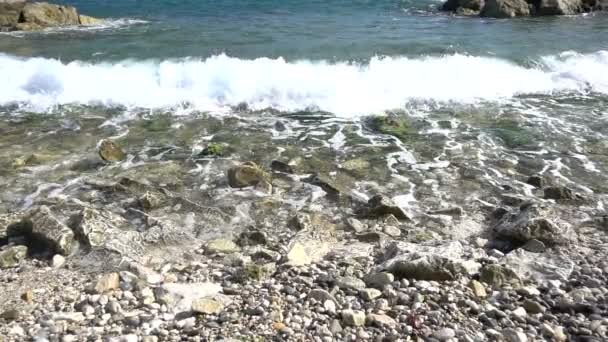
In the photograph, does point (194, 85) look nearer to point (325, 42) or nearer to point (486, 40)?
point (325, 42)

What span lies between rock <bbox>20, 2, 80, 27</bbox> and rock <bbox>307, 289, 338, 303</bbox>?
92.0ft

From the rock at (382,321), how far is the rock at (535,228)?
272 cm

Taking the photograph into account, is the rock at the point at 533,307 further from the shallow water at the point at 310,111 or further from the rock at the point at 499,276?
the shallow water at the point at 310,111

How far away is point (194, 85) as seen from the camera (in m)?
15.5

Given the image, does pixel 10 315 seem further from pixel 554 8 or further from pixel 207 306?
pixel 554 8

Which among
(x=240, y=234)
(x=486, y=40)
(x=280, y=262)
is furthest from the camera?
(x=486, y=40)

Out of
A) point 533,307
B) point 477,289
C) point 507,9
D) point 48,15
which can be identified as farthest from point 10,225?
point 507,9

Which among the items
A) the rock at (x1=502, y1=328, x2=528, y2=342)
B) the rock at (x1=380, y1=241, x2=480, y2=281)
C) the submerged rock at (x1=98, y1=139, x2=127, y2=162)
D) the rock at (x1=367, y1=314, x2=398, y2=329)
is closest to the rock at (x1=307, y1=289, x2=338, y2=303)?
the rock at (x1=367, y1=314, x2=398, y2=329)

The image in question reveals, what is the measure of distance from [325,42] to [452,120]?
10.3 meters

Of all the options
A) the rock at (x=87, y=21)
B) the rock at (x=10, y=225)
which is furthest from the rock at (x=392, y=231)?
the rock at (x=87, y=21)

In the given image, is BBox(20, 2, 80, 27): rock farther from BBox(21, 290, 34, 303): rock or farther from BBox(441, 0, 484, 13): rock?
BBox(21, 290, 34, 303): rock

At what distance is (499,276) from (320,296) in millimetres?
2039

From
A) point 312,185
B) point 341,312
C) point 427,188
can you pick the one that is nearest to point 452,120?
point 427,188

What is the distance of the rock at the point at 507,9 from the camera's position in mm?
31078
